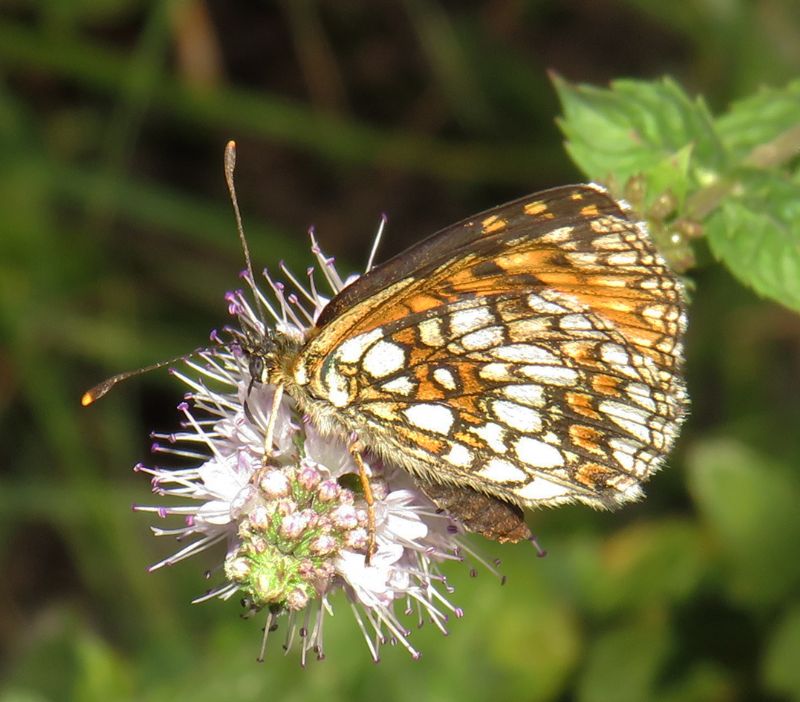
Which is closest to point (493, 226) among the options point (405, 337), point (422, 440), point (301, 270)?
point (405, 337)

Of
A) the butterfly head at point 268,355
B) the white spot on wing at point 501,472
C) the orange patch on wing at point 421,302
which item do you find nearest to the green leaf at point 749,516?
the white spot on wing at point 501,472

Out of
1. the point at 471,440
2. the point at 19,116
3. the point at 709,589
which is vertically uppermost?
the point at 471,440

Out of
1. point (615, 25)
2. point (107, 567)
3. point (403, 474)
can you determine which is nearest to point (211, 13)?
point (615, 25)

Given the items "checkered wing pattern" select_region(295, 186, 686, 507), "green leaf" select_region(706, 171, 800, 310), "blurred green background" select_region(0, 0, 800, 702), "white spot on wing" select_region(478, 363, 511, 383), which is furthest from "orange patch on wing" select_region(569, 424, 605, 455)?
"blurred green background" select_region(0, 0, 800, 702)

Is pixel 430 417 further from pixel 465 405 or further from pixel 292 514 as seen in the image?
pixel 292 514

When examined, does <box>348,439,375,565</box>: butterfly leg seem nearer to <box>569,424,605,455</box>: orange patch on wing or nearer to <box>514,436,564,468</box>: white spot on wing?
<box>514,436,564,468</box>: white spot on wing

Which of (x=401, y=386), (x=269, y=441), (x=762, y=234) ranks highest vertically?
(x=762, y=234)

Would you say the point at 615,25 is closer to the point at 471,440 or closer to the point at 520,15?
the point at 520,15
